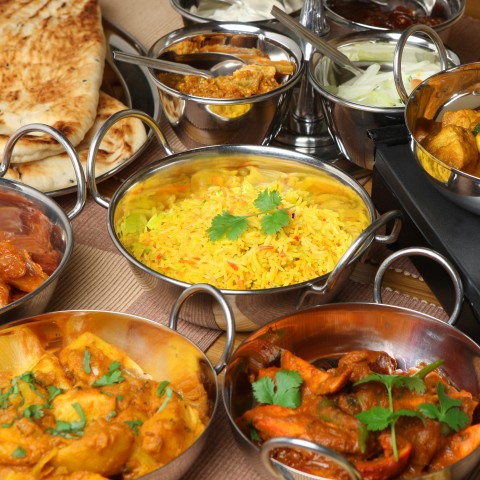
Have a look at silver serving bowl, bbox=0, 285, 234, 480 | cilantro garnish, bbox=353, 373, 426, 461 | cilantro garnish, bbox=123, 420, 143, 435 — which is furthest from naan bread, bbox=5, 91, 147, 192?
cilantro garnish, bbox=353, 373, 426, 461

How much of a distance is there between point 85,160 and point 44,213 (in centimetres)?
42

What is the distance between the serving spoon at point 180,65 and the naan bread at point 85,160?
210 millimetres

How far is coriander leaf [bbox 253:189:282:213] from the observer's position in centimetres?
193

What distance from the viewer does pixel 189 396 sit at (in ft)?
4.99

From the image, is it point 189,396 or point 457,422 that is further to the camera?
point 189,396

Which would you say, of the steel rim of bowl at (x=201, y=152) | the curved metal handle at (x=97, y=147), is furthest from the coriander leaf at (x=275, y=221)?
the curved metal handle at (x=97, y=147)

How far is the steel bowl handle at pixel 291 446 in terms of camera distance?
3.75 ft

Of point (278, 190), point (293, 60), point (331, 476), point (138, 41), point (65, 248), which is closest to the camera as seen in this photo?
point (331, 476)

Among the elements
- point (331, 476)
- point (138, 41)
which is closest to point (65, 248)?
point (331, 476)

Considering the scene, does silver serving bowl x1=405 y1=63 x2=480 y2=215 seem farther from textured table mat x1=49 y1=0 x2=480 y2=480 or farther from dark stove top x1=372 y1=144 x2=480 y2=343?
textured table mat x1=49 y1=0 x2=480 y2=480

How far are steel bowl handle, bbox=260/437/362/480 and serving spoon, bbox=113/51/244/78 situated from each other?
140 centimetres

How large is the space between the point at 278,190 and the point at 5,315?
2.59 ft

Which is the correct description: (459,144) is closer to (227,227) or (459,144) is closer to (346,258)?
(346,258)

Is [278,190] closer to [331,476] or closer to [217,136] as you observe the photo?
[217,136]
